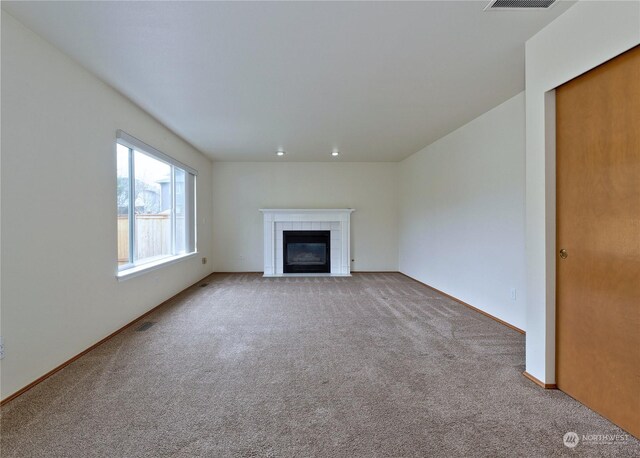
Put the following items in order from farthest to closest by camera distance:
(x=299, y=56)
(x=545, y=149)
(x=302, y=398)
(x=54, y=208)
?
(x=299, y=56), (x=54, y=208), (x=545, y=149), (x=302, y=398)

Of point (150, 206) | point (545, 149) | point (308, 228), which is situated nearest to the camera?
point (545, 149)

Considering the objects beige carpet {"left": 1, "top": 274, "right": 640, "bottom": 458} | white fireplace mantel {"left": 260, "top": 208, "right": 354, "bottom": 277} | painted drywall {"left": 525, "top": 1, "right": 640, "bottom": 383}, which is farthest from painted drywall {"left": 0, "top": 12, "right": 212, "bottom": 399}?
painted drywall {"left": 525, "top": 1, "right": 640, "bottom": 383}

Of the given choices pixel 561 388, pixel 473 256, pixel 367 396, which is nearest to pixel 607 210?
pixel 561 388

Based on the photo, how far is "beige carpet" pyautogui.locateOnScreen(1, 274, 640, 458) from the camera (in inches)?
62.0

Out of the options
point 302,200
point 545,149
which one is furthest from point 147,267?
point 545,149

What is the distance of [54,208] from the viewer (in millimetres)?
2326

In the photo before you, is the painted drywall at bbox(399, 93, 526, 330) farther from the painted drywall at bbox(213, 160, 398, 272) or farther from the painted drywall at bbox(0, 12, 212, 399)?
the painted drywall at bbox(0, 12, 212, 399)

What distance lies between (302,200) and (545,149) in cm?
512

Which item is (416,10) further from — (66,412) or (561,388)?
(66,412)

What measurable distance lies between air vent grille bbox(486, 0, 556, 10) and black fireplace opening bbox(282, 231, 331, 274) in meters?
5.18

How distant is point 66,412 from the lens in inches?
72.4

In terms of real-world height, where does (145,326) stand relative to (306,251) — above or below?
below

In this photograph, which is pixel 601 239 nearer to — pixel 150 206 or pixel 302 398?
pixel 302 398

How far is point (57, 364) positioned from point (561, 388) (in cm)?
370
